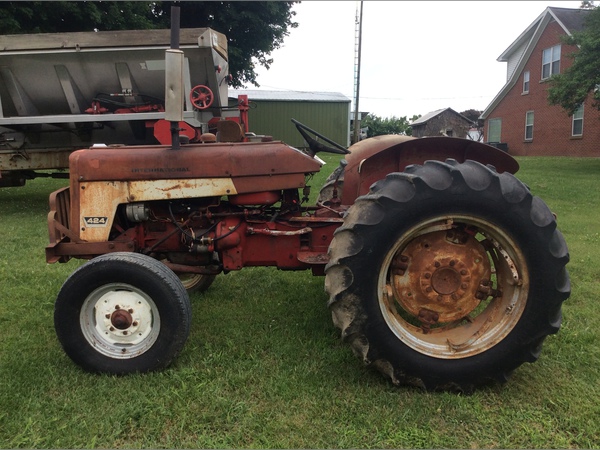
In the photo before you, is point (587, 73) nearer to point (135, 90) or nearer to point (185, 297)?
point (135, 90)

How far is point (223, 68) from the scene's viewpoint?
25.7ft

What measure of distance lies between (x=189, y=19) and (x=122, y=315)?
15162mm

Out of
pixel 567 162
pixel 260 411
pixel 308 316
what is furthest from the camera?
pixel 567 162

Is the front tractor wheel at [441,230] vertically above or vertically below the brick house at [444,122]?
below

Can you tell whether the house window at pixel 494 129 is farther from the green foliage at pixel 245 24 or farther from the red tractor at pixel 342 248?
the red tractor at pixel 342 248

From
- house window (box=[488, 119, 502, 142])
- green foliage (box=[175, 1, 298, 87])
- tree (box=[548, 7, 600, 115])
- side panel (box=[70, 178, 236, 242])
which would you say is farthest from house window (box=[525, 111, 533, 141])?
side panel (box=[70, 178, 236, 242])

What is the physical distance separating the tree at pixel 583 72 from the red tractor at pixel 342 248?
14.1 meters

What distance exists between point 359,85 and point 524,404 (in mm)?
18197

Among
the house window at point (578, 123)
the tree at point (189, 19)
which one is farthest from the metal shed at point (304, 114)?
the house window at point (578, 123)

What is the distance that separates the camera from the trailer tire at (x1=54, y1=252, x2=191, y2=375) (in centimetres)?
264

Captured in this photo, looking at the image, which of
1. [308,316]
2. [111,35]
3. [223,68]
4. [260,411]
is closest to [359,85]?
[223,68]

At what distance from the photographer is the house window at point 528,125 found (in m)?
23.7

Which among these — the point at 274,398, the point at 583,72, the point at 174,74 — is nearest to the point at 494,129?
the point at 583,72

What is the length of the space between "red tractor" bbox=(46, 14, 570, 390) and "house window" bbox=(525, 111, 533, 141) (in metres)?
23.4
